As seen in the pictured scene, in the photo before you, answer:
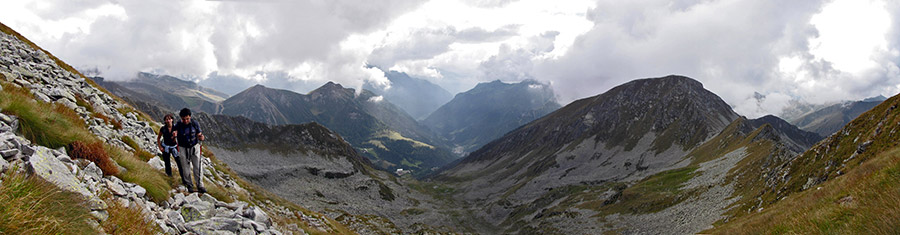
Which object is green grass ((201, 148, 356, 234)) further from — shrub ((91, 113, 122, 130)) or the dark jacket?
shrub ((91, 113, 122, 130))

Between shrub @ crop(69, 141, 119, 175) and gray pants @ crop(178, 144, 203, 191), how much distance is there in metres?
3.64

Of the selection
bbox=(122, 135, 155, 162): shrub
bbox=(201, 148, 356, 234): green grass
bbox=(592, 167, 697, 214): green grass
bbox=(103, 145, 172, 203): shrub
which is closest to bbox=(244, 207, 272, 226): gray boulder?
bbox=(103, 145, 172, 203): shrub

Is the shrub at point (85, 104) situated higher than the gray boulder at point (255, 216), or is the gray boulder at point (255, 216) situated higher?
the shrub at point (85, 104)

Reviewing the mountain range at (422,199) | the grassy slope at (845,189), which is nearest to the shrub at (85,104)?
the mountain range at (422,199)

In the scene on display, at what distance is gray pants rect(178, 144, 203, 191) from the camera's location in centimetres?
1520

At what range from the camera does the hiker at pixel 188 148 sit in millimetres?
15234

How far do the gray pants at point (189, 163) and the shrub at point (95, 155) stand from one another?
3643mm

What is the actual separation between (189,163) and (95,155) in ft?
13.7

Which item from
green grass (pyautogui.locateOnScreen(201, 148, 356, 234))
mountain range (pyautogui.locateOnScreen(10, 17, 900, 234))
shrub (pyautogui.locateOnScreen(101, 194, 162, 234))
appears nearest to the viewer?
shrub (pyautogui.locateOnScreen(101, 194, 162, 234))

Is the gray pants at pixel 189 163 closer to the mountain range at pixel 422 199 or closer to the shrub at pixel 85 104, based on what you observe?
the mountain range at pixel 422 199

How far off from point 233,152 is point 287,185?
162 ft

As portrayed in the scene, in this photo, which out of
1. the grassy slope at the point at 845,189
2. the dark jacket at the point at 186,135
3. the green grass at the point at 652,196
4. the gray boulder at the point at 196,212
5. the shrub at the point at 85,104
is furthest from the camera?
the green grass at the point at 652,196

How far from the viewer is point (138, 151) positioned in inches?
680

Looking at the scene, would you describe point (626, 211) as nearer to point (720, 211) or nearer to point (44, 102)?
point (720, 211)
